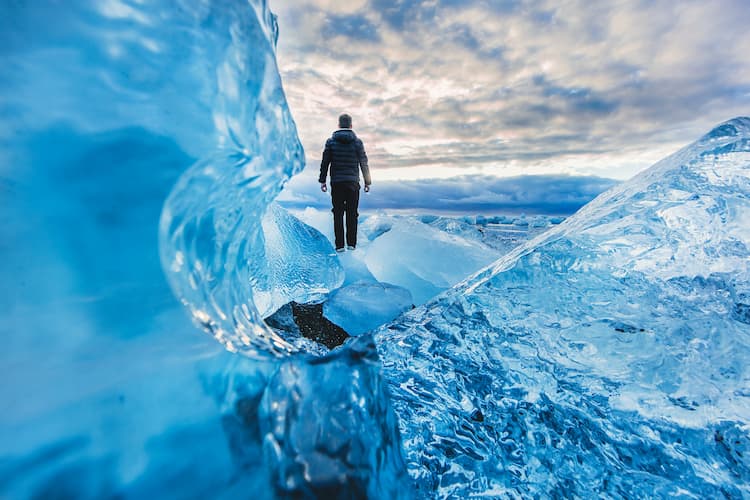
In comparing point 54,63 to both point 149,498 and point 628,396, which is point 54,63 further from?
point 628,396

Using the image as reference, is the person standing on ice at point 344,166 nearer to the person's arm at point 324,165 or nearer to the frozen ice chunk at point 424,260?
the person's arm at point 324,165

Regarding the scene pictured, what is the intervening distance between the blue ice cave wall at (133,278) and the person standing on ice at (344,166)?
13.7ft

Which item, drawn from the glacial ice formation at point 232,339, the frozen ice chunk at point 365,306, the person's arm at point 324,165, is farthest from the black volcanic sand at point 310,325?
the person's arm at point 324,165

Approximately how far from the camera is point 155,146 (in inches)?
26.7

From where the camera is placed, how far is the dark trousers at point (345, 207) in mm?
4988

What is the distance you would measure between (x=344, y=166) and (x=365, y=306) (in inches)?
112

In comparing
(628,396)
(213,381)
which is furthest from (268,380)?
(628,396)

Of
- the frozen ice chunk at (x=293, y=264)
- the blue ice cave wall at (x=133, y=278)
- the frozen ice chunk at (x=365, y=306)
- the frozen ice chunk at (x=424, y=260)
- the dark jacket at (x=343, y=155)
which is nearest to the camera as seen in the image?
the blue ice cave wall at (x=133, y=278)

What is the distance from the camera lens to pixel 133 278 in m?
0.65

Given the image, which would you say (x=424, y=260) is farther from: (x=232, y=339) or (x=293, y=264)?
(x=232, y=339)

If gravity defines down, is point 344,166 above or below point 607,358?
above

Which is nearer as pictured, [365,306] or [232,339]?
[232,339]

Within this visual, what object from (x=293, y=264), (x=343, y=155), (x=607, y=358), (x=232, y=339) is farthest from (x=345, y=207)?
(x=232, y=339)

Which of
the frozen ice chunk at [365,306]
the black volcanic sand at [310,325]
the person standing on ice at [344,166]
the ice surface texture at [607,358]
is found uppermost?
the person standing on ice at [344,166]
